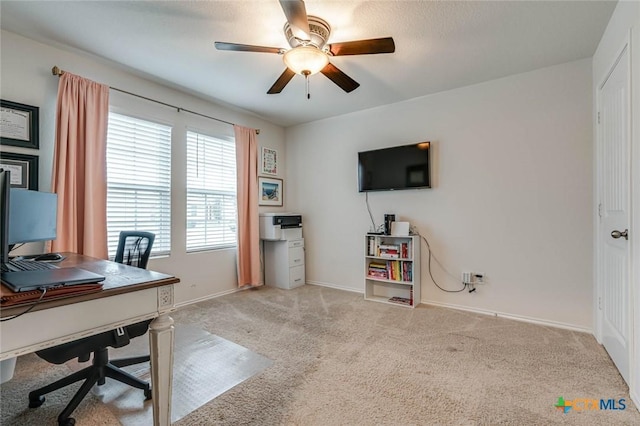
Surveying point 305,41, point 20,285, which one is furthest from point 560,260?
point 20,285

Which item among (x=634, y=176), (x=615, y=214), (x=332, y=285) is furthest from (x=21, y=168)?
(x=615, y=214)

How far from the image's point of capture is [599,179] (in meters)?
2.35

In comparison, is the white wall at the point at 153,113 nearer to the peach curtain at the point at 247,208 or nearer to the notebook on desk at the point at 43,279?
the peach curtain at the point at 247,208

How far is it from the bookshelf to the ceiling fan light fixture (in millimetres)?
2115

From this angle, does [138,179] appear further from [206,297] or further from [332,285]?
[332,285]

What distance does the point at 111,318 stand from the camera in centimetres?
113

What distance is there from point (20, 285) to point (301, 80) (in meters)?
2.78

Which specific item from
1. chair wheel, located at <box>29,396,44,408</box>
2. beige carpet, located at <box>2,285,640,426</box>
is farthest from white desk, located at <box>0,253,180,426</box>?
chair wheel, located at <box>29,396,44,408</box>

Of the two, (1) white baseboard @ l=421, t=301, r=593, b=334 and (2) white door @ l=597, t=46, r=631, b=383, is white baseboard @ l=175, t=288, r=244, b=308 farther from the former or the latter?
(2) white door @ l=597, t=46, r=631, b=383

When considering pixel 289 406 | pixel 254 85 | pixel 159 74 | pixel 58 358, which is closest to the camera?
pixel 58 358

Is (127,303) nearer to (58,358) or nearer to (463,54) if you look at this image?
(58,358)

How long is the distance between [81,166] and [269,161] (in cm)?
236

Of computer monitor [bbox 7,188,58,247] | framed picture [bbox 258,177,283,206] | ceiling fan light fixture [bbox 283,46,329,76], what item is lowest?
computer monitor [bbox 7,188,58,247]

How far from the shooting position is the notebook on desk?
3.18 feet
